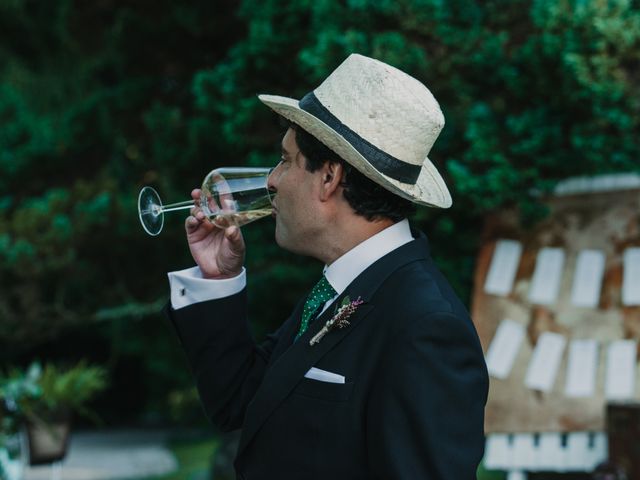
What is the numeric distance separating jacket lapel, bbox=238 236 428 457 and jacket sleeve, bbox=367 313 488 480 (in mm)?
165

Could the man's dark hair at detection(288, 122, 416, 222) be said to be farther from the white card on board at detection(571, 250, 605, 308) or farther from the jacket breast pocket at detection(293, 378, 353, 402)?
the white card on board at detection(571, 250, 605, 308)

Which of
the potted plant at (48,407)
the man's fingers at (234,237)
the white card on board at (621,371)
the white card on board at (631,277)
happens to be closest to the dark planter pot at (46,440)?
the potted plant at (48,407)

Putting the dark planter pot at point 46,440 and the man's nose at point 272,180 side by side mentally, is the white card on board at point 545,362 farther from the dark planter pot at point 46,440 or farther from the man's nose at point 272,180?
the man's nose at point 272,180

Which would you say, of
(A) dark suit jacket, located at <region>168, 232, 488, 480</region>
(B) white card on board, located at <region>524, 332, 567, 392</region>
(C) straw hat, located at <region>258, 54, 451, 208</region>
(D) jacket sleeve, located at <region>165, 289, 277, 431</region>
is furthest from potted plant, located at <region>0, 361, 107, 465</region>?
(C) straw hat, located at <region>258, 54, 451, 208</region>

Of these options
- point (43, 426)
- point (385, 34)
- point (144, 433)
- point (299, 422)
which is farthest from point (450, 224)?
point (144, 433)

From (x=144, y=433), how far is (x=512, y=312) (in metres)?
9.97

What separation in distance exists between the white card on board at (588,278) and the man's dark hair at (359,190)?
3645 mm

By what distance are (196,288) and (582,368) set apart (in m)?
3.53

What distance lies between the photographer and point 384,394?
196 centimetres

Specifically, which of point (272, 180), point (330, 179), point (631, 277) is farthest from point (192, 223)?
point (631, 277)

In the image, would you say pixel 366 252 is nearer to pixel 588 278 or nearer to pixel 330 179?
pixel 330 179

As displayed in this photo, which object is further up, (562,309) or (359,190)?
(359,190)

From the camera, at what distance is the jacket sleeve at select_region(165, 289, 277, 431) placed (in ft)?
8.11

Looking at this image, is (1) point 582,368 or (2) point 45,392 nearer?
(1) point 582,368
